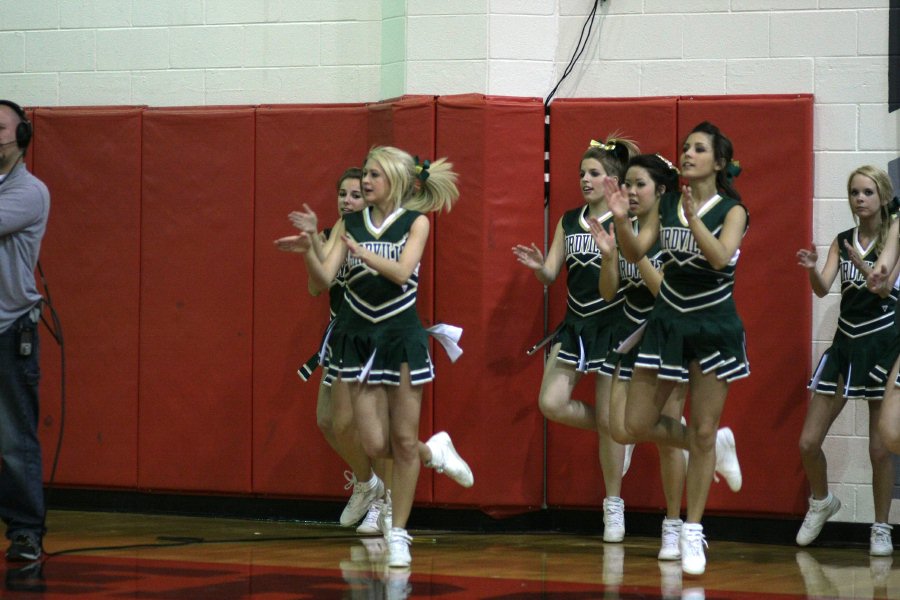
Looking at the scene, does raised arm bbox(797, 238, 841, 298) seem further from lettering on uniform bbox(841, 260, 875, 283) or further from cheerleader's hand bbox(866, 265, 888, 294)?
cheerleader's hand bbox(866, 265, 888, 294)

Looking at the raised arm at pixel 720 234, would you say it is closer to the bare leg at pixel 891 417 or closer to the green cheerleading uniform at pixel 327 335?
the bare leg at pixel 891 417

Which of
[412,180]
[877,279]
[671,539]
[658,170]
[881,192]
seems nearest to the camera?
[412,180]

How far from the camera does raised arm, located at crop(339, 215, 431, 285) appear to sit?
4758 millimetres

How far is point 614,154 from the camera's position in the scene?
5.96 m

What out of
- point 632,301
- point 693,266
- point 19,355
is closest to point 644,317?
point 632,301

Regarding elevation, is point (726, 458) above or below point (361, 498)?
above

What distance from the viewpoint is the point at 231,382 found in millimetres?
6645

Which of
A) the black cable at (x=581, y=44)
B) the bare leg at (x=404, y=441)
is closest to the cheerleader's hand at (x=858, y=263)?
the black cable at (x=581, y=44)

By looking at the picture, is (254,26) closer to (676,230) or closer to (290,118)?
(290,118)

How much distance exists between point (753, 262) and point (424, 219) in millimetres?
1941

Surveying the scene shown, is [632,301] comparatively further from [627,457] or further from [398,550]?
[398,550]

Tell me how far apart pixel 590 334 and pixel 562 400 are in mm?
342

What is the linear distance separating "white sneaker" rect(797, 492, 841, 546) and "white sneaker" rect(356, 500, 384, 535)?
6.56 feet

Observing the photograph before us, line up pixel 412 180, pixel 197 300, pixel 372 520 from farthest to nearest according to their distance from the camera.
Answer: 1. pixel 197 300
2. pixel 372 520
3. pixel 412 180
